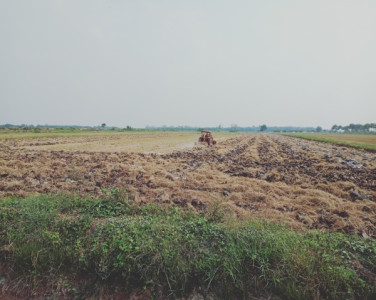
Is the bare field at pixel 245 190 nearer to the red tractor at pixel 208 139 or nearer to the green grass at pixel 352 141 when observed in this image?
the red tractor at pixel 208 139

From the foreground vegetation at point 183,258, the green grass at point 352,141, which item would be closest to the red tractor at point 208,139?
the green grass at point 352,141

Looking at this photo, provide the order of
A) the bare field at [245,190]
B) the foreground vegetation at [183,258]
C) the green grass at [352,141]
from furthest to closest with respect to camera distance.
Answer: the green grass at [352,141] < the bare field at [245,190] < the foreground vegetation at [183,258]

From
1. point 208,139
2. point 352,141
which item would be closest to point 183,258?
point 208,139

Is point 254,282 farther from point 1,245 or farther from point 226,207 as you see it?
point 1,245

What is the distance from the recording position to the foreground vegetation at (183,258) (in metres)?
3.17

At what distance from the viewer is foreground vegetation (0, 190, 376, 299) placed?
317cm

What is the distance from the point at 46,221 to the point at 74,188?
11.1 ft

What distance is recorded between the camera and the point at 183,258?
3.49m

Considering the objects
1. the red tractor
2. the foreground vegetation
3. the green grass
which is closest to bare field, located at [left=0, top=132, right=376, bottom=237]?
the foreground vegetation

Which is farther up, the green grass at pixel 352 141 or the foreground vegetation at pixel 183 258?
the foreground vegetation at pixel 183 258

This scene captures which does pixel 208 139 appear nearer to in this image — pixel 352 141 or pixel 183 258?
pixel 183 258

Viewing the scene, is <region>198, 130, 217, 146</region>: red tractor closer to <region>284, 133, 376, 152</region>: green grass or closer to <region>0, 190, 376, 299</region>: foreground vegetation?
<region>284, 133, 376, 152</region>: green grass

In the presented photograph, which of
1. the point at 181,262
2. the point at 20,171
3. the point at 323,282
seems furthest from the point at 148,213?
the point at 20,171

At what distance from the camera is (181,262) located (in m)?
3.35
